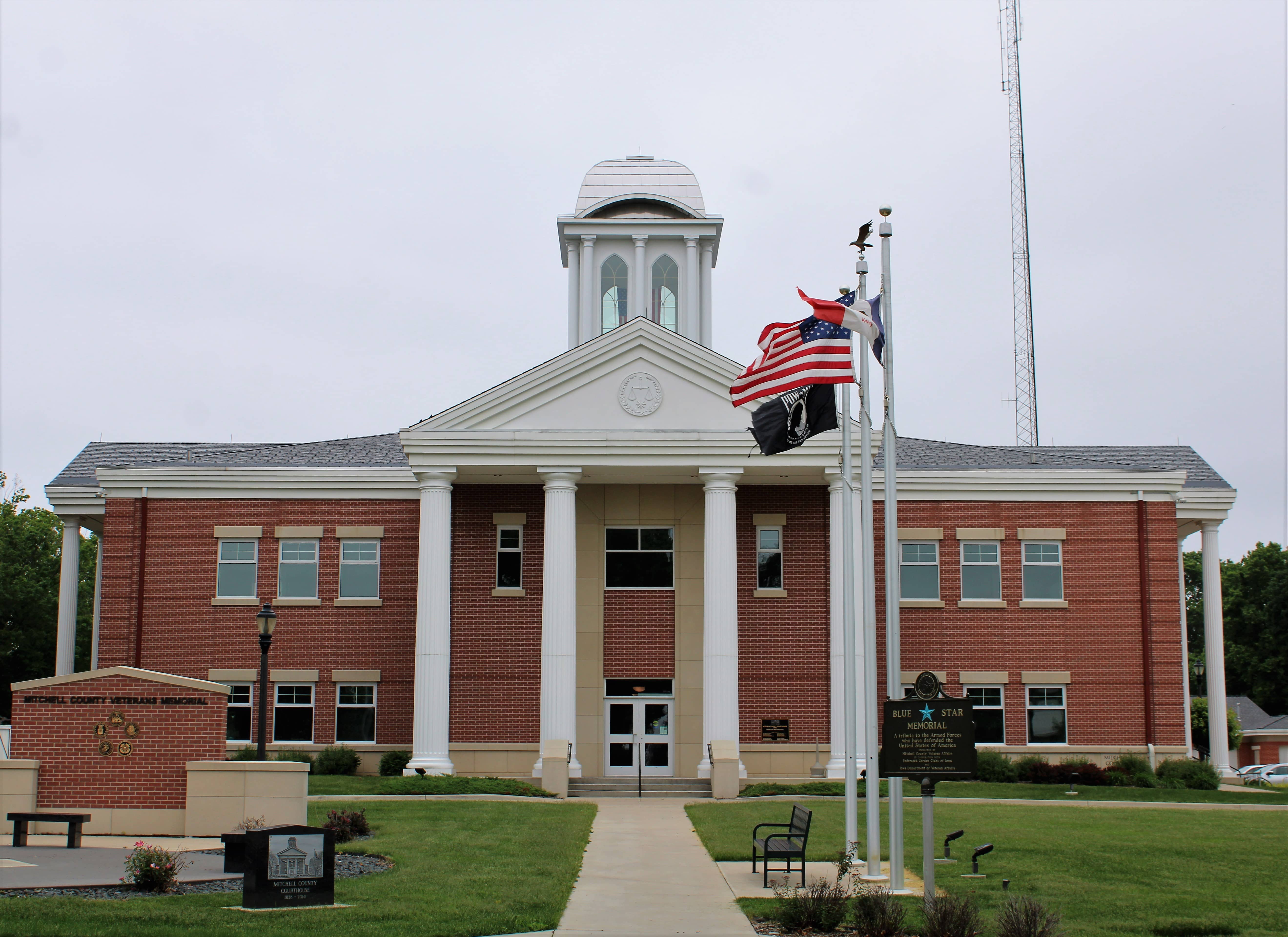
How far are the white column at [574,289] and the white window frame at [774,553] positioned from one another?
12.6 metres

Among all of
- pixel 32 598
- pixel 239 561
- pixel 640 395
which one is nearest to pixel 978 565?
pixel 640 395

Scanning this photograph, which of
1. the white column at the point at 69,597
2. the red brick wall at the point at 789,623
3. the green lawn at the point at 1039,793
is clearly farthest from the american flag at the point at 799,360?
the white column at the point at 69,597

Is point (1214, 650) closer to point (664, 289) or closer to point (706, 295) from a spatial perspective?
point (706, 295)

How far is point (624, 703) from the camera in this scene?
3444 centimetres

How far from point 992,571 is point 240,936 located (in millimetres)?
27254

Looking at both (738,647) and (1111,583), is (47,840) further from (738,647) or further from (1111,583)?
(1111,583)

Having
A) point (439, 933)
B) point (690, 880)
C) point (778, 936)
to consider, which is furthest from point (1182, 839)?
point (439, 933)

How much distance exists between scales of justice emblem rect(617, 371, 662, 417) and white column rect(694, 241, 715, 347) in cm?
1100

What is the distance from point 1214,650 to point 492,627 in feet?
65.3

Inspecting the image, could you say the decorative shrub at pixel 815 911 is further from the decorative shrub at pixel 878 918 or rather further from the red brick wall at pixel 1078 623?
the red brick wall at pixel 1078 623

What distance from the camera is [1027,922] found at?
1102 centimetres

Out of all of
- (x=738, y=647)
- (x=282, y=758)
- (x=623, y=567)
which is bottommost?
(x=282, y=758)

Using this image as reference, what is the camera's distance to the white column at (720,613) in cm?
3145

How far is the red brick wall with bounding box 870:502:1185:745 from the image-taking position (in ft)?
114
